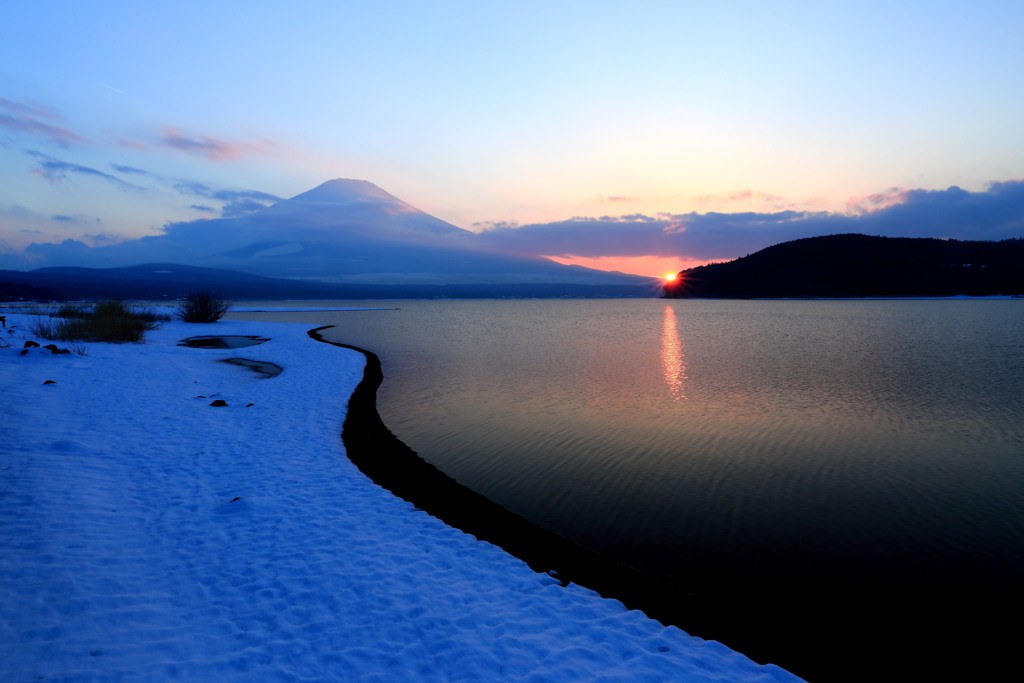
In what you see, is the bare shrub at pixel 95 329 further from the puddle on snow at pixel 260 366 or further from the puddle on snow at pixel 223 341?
the puddle on snow at pixel 260 366

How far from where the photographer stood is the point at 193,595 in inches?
227

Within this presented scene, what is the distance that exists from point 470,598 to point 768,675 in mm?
3543

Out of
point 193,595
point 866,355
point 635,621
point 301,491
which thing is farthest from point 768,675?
point 866,355

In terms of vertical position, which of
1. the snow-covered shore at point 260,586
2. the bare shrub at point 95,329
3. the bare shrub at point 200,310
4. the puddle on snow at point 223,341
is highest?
the bare shrub at point 200,310

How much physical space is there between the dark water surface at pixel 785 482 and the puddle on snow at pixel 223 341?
16296 millimetres

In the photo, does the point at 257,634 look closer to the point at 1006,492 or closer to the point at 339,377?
the point at 1006,492

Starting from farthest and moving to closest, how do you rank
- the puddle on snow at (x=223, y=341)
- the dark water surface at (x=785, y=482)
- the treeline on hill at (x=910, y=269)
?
the treeline on hill at (x=910, y=269), the puddle on snow at (x=223, y=341), the dark water surface at (x=785, y=482)

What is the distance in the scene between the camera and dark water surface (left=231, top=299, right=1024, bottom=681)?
21.3ft

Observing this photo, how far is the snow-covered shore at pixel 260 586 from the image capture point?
480 centimetres

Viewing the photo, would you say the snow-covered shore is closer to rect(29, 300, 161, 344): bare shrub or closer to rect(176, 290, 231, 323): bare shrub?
rect(29, 300, 161, 344): bare shrub

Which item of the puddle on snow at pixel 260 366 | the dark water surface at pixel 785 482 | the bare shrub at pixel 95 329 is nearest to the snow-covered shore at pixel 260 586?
the dark water surface at pixel 785 482

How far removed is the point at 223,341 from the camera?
1420 inches

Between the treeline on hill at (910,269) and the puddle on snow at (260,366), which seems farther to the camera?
the treeline on hill at (910,269)

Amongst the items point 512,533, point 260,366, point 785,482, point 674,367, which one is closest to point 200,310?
point 260,366
